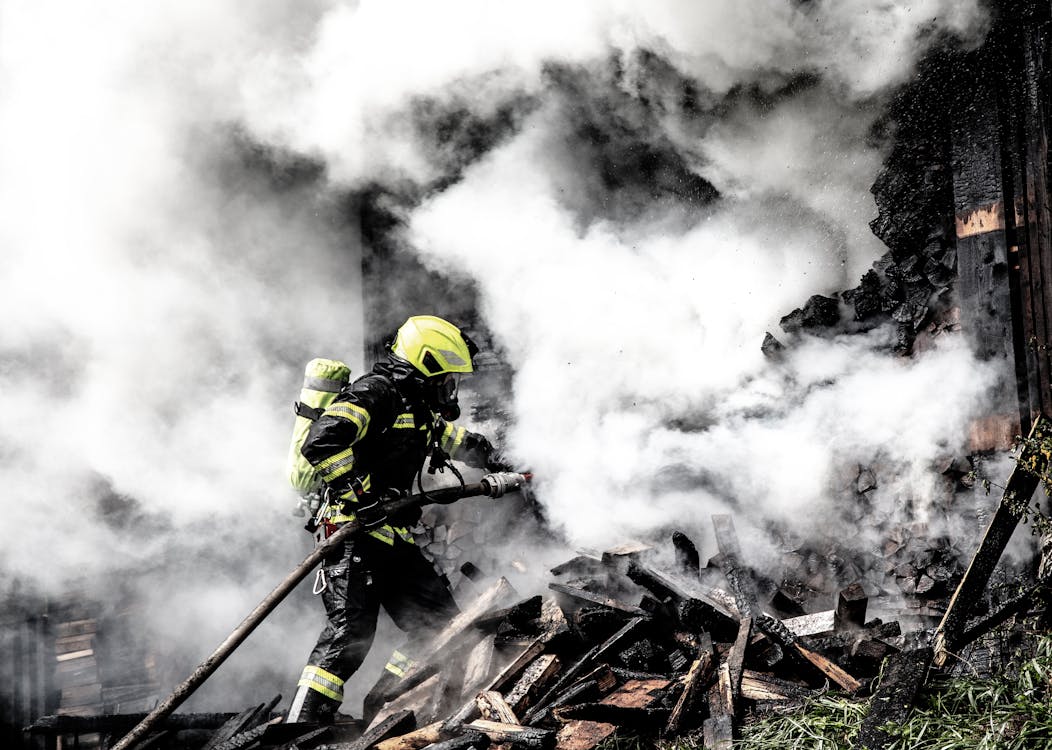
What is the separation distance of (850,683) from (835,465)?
5.85ft

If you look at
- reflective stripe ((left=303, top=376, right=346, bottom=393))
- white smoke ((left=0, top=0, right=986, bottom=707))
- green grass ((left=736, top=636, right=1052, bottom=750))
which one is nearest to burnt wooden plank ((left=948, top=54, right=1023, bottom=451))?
white smoke ((left=0, top=0, right=986, bottom=707))

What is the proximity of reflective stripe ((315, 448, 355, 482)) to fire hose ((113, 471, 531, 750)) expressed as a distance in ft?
1.14

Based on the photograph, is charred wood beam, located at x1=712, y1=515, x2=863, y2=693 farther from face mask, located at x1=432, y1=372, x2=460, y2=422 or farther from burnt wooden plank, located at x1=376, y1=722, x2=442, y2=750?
face mask, located at x1=432, y1=372, x2=460, y2=422

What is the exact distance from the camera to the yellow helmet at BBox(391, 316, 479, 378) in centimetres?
493

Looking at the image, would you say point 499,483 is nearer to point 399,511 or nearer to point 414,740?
point 399,511

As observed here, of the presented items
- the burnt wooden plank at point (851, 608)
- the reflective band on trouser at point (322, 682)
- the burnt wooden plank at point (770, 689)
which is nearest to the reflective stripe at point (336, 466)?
the reflective band on trouser at point (322, 682)

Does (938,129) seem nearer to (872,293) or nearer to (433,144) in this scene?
(872,293)

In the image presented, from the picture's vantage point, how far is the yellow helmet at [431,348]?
16.2ft

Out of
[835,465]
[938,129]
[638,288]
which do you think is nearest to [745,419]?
[835,465]

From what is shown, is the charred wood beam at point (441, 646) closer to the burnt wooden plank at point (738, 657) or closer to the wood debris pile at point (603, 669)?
the wood debris pile at point (603, 669)

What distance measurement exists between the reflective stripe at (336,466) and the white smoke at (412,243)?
233 cm

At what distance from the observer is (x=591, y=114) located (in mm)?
7133

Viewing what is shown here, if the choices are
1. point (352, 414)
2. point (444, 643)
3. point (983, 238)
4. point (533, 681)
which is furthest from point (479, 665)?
point (983, 238)

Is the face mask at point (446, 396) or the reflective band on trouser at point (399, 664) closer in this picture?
the reflective band on trouser at point (399, 664)
